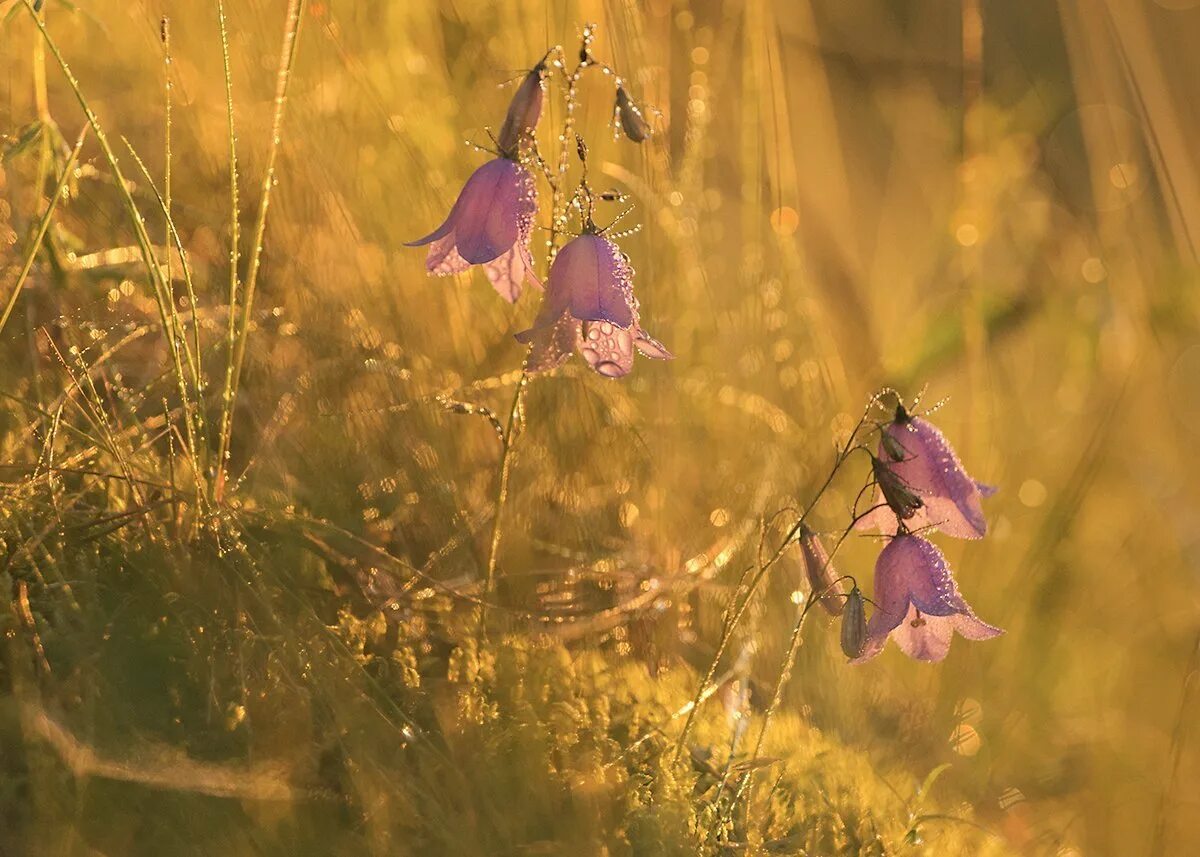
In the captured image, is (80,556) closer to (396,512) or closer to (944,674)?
(396,512)

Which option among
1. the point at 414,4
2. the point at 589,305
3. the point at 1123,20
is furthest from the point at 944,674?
the point at 414,4

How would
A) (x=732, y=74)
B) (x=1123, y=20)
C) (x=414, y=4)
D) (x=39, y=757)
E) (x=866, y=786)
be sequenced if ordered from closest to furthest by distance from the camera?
(x=39, y=757)
(x=866, y=786)
(x=1123, y=20)
(x=414, y=4)
(x=732, y=74)

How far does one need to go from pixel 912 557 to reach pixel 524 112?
0.74 m

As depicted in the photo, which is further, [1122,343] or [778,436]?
[1122,343]

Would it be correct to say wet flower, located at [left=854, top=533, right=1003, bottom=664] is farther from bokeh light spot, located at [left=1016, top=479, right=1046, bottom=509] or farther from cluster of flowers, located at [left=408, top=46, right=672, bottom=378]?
bokeh light spot, located at [left=1016, top=479, right=1046, bottom=509]

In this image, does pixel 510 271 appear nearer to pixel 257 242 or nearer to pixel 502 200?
pixel 502 200

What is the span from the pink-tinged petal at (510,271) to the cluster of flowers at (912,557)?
55cm

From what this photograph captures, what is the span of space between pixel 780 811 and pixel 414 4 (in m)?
1.87

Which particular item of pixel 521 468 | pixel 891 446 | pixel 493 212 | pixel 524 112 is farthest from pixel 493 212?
pixel 891 446

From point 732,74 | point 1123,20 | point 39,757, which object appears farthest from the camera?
point 732,74

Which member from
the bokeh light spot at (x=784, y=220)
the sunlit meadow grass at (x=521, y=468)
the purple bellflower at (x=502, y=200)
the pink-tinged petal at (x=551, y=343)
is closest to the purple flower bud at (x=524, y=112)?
the purple bellflower at (x=502, y=200)

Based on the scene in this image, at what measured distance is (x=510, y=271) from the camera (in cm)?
182

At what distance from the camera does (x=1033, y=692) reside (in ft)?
6.75

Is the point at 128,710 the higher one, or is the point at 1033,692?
the point at 128,710
